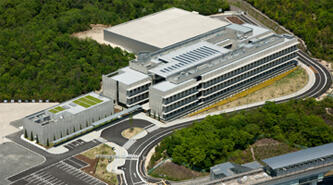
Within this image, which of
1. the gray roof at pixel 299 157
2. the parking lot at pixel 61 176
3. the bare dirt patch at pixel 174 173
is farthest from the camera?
the bare dirt patch at pixel 174 173

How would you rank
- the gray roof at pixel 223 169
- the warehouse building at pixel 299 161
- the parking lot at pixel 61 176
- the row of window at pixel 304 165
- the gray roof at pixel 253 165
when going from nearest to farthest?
the warehouse building at pixel 299 161 → the row of window at pixel 304 165 → the gray roof at pixel 223 169 → the gray roof at pixel 253 165 → the parking lot at pixel 61 176

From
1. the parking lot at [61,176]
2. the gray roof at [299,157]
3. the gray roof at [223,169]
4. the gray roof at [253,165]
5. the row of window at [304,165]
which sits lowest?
the parking lot at [61,176]

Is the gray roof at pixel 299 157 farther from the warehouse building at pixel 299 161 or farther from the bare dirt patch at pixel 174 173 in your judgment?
the bare dirt patch at pixel 174 173

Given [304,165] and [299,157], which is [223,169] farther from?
[304,165]

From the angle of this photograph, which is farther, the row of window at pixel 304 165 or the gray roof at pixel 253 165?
the gray roof at pixel 253 165

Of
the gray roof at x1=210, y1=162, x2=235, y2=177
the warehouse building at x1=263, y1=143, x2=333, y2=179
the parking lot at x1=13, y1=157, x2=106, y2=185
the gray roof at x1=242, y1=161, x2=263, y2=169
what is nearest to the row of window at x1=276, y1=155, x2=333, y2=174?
the warehouse building at x1=263, y1=143, x2=333, y2=179

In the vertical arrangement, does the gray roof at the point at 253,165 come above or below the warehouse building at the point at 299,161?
below

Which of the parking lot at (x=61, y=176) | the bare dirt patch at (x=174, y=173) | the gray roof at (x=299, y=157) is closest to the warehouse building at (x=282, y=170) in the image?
the gray roof at (x=299, y=157)

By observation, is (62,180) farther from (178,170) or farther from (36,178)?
(178,170)

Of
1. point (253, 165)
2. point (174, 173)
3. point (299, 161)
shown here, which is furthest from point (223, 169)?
point (299, 161)
